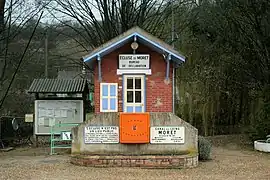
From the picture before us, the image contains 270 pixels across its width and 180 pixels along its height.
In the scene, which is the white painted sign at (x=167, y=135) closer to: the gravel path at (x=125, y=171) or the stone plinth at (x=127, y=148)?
the stone plinth at (x=127, y=148)

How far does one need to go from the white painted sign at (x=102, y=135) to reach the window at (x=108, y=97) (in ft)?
8.56

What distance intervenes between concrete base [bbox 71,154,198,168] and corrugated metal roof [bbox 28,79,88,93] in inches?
354

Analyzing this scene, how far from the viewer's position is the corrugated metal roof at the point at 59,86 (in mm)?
24281

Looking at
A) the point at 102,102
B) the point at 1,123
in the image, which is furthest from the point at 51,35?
the point at 102,102

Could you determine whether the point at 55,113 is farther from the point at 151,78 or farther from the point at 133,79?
the point at 151,78

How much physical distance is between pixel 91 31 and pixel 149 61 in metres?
7.67

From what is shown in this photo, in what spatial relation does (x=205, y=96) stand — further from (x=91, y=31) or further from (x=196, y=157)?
(x=196, y=157)

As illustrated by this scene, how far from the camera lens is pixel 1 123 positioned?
84.3ft

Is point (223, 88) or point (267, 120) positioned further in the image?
point (223, 88)

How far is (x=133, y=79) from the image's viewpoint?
18500 mm

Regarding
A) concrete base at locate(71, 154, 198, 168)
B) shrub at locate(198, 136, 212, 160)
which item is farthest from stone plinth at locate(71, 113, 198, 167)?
shrub at locate(198, 136, 212, 160)

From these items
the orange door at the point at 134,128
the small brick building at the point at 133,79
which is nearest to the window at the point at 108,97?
the small brick building at the point at 133,79

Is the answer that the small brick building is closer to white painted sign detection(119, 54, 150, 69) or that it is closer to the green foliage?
white painted sign detection(119, 54, 150, 69)

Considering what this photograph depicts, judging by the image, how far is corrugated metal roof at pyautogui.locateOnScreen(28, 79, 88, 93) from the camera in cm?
2428
